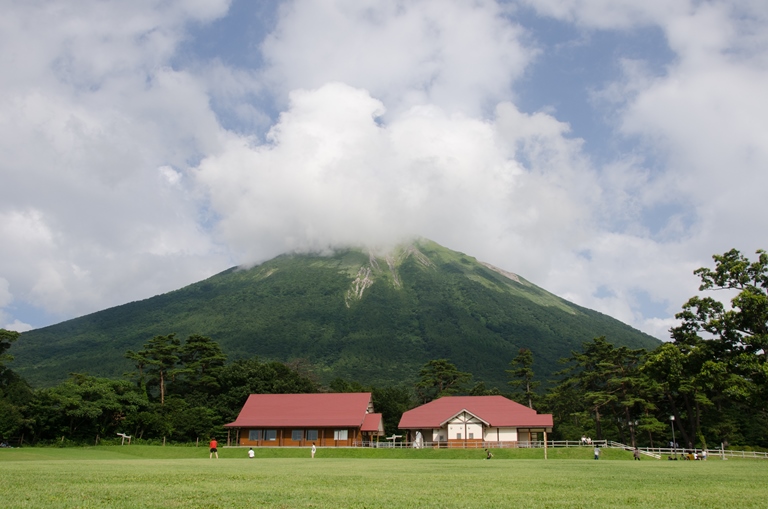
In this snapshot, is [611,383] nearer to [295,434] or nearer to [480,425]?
[480,425]

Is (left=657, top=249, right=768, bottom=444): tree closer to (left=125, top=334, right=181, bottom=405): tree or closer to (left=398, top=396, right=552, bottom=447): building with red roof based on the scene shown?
(left=398, top=396, right=552, bottom=447): building with red roof

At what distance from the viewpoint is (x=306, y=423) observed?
1975 inches

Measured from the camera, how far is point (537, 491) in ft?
35.9

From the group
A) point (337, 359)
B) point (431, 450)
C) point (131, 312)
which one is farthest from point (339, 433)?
point (131, 312)

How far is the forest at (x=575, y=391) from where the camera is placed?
102 feet

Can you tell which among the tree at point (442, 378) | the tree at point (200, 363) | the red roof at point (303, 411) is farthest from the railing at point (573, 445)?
the tree at point (200, 363)

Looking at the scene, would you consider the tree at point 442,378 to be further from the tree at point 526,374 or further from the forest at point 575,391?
the tree at point 526,374

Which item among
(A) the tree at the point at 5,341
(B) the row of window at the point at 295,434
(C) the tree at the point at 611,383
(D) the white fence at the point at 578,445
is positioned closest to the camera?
(D) the white fence at the point at 578,445

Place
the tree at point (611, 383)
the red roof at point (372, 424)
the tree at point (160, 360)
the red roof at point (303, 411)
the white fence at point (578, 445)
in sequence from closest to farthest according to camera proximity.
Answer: the white fence at point (578, 445) → the tree at point (611, 383) → the red roof at point (303, 411) → the red roof at point (372, 424) → the tree at point (160, 360)

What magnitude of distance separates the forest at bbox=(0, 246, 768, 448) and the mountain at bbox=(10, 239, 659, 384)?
43.8 meters

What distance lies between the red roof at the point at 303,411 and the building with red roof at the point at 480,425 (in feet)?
14.6

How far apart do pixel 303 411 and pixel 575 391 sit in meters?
32.0

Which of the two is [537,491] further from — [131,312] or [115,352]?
[131,312]

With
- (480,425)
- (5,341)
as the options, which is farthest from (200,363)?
(480,425)
